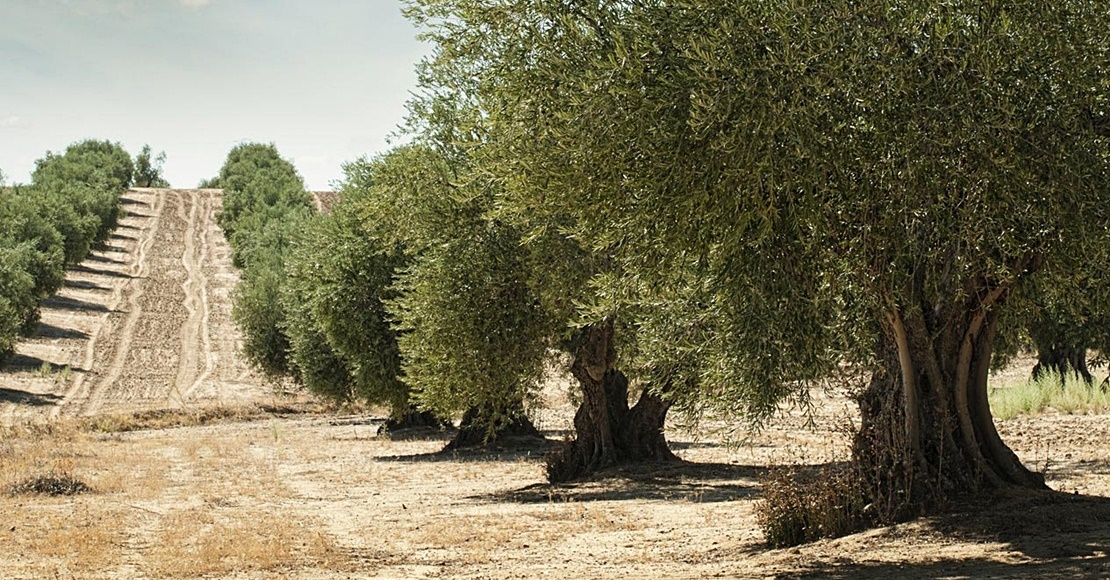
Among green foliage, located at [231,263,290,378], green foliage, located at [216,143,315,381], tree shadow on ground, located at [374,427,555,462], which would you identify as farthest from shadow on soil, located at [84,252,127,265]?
tree shadow on ground, located at [374,427,555,462]

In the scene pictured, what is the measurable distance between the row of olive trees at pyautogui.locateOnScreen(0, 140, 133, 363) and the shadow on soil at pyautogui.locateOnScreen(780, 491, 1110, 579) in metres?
45.3

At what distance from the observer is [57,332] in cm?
6688

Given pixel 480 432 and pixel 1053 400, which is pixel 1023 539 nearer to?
pixel 1053 400

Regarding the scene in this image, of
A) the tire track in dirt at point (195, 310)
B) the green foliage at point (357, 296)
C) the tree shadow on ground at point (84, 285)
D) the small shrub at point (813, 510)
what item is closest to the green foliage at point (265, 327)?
the tire track in dirt at point (195, 310)

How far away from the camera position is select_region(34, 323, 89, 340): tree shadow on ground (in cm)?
6575

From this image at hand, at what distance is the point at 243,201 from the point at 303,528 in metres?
96.8

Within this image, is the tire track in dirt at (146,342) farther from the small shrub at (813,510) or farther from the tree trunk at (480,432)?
the small shrub at (813,510)

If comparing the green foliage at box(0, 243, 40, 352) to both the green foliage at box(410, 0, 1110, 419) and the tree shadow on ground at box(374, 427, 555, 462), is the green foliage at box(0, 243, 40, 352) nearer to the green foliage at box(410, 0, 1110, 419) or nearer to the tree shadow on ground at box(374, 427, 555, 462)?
the tree shadow on ground at box(374, 427, 555, 462)

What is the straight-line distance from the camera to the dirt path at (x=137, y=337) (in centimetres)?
5197

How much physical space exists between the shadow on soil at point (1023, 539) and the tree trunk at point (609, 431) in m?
11.8

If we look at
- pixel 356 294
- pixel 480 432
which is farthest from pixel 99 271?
pixel 480 432

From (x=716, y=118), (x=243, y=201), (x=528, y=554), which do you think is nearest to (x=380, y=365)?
(x=528, y=554)

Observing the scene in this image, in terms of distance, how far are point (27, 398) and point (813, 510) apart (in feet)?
143

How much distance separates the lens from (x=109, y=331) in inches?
2680
